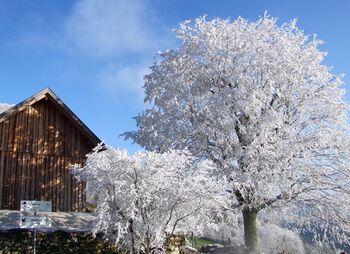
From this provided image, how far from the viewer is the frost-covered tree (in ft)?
65.2

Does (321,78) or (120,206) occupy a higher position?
(321,78)

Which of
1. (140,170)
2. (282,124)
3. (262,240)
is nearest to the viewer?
(140,170)

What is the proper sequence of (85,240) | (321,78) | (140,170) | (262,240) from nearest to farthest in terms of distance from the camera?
1. (140,170)
2. (85,240)
3. (321,78)
4. (262,240)

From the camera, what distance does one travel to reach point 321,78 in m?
22.0

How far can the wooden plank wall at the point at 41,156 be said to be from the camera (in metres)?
20.6

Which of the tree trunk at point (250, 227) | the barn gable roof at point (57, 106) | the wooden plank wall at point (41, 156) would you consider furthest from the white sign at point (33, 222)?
the tree trunk at point (250, 227)

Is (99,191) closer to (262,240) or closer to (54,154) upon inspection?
(54,154)

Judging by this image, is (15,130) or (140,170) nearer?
(140,170)

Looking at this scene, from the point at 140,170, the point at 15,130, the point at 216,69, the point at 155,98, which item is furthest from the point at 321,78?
the point at 15,130

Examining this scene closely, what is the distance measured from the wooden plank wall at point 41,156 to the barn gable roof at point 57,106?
455mm

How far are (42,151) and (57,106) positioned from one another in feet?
7.81

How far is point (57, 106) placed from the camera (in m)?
22.5

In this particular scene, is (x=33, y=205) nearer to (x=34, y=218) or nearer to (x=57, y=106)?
(x=34, y=218)

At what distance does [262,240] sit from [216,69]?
19352 mm
